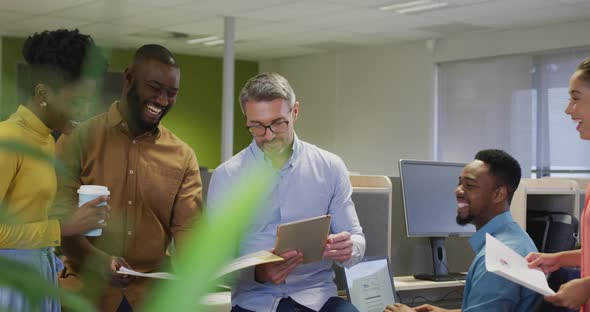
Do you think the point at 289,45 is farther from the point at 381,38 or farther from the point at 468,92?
the point at 468,92

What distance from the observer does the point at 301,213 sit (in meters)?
2.08

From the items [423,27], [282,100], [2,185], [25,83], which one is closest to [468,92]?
[423,27]

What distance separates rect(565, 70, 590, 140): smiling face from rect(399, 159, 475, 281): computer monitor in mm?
1154

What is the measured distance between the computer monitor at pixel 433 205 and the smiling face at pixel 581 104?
1.15 m

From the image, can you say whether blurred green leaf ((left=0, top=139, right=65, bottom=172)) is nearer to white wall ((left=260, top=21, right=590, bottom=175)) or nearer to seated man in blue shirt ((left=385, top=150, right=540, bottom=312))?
seated man in blue shirt ((left=385, top=150, right=540, bottom=312))

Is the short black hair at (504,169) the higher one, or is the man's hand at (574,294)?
the short black hair at (504,169)

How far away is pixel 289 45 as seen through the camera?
9062 mm

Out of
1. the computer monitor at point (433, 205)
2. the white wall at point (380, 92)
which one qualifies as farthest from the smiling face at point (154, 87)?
the white wall at point (380, 92)

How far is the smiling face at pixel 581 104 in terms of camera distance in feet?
6.01

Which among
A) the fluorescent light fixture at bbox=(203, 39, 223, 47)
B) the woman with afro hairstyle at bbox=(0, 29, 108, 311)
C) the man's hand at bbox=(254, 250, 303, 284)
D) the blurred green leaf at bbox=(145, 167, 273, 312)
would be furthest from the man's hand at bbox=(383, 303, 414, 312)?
the fluorescent light fixture at bbox=(203, 39, 223, 47)

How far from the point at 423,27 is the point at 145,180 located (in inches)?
251

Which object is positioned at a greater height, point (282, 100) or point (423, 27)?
point (423, 27)

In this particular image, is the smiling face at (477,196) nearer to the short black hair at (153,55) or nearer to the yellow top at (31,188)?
the short black hair at (153,55)

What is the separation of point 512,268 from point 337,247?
1.60ft
